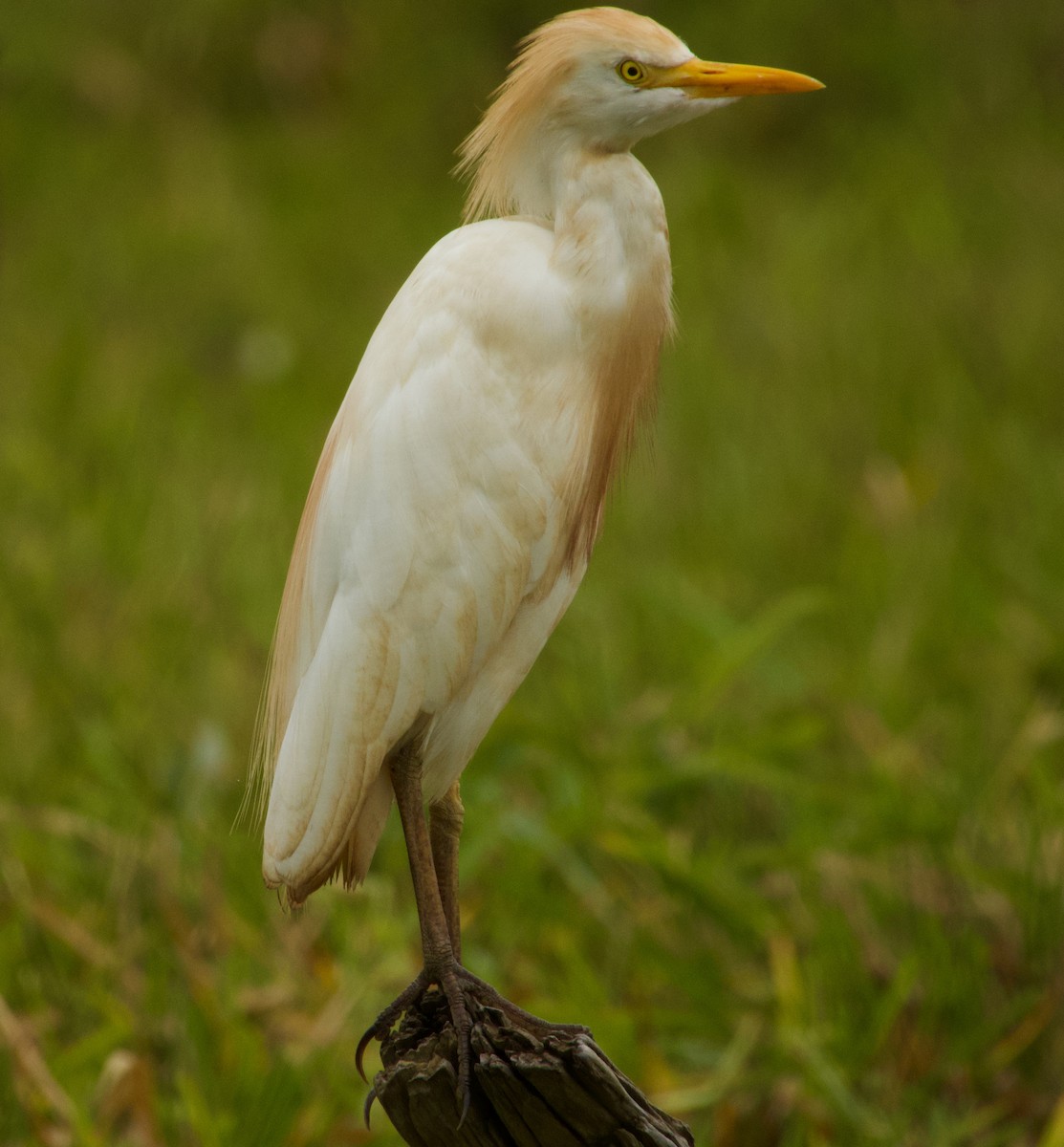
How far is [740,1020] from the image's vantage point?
102 inches

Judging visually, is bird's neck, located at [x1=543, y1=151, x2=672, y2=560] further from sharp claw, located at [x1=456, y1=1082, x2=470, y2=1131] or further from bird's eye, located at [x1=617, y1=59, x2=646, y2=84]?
sharp claw, located at [x1=456, y1=1082, x2=470, y2=1131]

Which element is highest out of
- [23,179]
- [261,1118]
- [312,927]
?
[23,179]

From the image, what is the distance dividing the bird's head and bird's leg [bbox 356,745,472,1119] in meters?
0.67

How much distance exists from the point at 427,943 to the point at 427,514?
1.39 feet

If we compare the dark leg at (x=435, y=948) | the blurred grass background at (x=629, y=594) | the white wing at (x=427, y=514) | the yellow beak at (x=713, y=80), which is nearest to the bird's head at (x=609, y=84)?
the yellow beak at (x=713, y=80)

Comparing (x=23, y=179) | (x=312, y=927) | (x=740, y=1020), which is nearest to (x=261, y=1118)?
(x=312, y=927)

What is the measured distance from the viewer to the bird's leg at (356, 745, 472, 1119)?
1476 mm

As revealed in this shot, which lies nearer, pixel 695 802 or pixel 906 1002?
pixel 906 1002

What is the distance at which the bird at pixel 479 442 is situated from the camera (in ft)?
4.93

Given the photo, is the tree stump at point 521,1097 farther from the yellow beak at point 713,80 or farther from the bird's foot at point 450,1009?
the yellow beak at point 713,80

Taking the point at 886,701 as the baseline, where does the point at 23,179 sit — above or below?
above

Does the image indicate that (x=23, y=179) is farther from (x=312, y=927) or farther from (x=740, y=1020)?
(x=740, y=1020)

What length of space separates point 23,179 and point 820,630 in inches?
177

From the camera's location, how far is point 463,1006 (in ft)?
4.87
